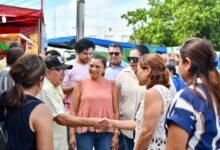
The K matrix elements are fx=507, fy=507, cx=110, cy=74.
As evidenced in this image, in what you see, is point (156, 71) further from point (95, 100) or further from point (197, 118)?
point (95, 100)

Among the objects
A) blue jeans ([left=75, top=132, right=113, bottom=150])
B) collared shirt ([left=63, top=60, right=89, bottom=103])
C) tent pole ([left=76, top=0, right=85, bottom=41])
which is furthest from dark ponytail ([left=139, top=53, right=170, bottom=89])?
tent pole ([left=76, top=0, right=85, bottom=41])

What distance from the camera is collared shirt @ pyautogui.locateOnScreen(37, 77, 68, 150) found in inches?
198

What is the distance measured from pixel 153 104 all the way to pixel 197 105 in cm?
136

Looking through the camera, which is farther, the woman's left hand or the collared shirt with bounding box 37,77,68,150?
the woman's left hand

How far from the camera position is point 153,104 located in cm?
457

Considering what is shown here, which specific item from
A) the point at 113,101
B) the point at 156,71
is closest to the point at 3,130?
the point at 156,71

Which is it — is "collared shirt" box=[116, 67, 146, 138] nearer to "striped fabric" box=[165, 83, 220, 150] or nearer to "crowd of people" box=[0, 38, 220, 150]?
"crowd of people" box=[0, 38, 220, 150]

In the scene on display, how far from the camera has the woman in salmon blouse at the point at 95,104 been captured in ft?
22.0

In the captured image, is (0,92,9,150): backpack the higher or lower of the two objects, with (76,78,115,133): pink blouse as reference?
higher

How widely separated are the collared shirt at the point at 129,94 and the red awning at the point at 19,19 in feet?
15.2

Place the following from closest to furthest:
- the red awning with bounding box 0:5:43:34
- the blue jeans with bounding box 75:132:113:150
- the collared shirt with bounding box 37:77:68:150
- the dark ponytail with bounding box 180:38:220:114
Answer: the dark ponytail with bounding box 180:38:220:114, the collared shirt with bounding box 37:77:68:150, the blue jeans with bounding box 75:132:113:150, the red awning with bounding box 0:5:43:34

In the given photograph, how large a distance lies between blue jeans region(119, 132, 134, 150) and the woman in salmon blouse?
7.5 inches

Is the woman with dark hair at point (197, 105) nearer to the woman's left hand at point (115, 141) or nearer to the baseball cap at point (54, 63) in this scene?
the baseball cap at point (54, 63)

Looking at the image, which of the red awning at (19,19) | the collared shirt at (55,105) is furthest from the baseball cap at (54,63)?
the red awning at (19,19)
